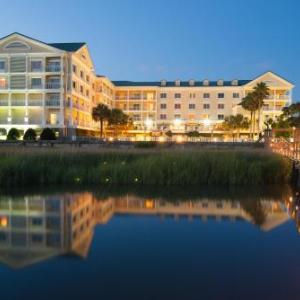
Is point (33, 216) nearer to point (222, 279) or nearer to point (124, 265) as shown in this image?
point (124, 265)

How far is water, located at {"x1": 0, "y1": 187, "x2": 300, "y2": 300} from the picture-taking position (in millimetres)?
7293

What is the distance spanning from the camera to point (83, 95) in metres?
63.0

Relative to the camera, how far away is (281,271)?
823 centimetres

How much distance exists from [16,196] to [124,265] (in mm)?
10244

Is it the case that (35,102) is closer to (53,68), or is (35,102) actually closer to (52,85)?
(52,85)

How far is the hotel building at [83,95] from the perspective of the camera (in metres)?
56.6

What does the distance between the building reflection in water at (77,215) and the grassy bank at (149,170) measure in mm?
3087

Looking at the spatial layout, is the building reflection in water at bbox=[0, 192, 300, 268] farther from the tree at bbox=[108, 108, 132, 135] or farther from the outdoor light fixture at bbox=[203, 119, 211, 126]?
the outdoor light fixture at bbox=[203, 119, 211, 126]

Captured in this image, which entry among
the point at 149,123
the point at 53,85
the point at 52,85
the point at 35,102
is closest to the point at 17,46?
the point at 52,85

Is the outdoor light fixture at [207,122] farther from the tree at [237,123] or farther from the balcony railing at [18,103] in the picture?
the balcony railing at [18,103]

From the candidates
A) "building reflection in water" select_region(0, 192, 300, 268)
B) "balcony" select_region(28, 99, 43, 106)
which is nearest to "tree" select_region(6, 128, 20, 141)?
"balcony" select_region(28, 99, 43, 106)

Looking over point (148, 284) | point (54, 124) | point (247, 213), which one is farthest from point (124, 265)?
point (54, 124)

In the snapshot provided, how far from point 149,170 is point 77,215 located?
692cm

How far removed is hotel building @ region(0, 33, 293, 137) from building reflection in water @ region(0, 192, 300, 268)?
4142 centimetres
